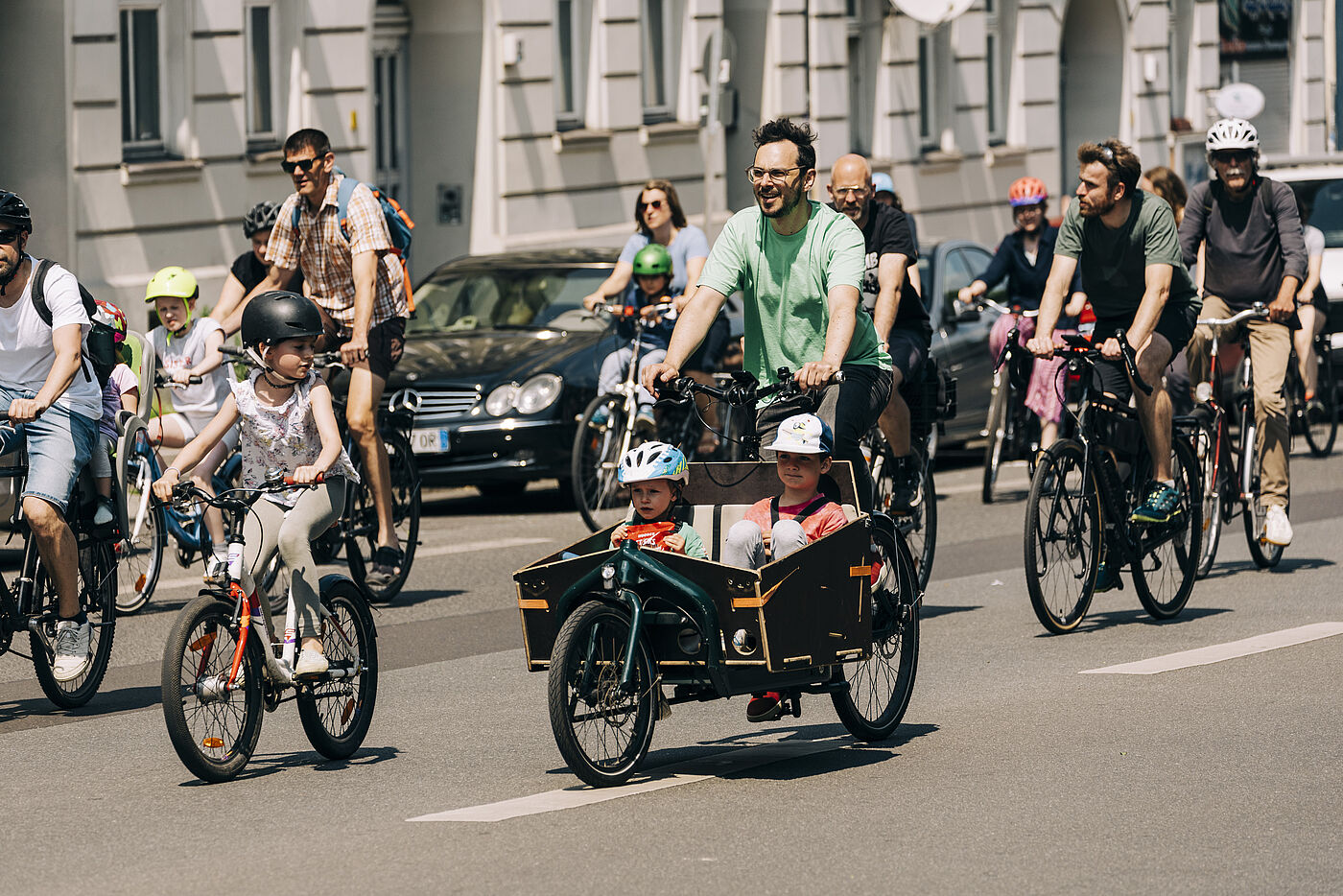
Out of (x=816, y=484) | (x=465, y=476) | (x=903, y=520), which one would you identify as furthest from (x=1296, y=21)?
(x=816, y=484)

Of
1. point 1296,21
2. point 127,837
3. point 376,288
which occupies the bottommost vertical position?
point 127,837

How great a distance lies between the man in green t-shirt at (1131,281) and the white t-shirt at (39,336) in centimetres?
370

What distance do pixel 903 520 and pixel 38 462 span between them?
379 centimetres

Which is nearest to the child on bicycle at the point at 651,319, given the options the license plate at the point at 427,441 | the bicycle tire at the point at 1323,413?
the license plate at the point at 427,441

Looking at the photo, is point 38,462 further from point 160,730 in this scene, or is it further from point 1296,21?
point 1296,21

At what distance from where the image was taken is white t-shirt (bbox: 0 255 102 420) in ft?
26.3

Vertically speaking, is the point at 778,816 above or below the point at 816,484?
below

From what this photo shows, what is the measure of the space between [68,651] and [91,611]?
0.81 ft

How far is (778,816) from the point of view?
624cm

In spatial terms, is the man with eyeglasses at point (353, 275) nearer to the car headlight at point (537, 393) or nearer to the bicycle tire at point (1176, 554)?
the car headlight at point (537, 393)

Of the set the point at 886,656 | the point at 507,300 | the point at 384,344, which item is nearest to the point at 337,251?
the point at 384,344

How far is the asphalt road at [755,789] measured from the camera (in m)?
5.69

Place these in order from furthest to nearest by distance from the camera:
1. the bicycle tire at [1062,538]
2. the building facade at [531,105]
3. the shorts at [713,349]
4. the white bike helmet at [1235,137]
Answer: the building facade at [531,105]
the shorts at [713,349]
the white bike helmet at [1235,137]
the bicycle tire at [1062,538]

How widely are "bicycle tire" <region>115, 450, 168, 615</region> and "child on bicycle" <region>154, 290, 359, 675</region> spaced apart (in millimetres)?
2795
